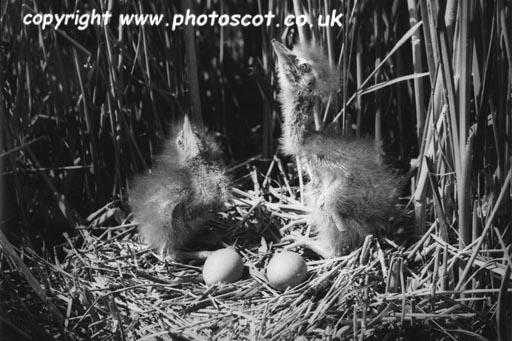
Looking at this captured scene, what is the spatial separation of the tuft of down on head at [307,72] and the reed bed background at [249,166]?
11 centimetres

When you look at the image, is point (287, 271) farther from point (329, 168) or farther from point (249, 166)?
point (249, 166)

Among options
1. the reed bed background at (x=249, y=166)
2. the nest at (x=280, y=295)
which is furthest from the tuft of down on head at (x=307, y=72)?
the nest at (x=280, y=295)

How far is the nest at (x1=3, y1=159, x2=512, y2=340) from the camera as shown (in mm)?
2393

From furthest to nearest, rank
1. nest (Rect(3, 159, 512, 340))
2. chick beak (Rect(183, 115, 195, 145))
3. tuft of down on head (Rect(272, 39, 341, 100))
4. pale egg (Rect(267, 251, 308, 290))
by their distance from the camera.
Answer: chick beak (Rect(183, 115, 195, 145)) → tuft of down on head (Rect(272, 39, 341, 100)) → pale egg (Rect(267, 251, 308, 290)) → nest (Rect(3, 159, 512, 340))

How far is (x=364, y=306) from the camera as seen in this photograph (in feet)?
7.79

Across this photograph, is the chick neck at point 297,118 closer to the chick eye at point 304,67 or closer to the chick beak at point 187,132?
the chick eye at point 304,67

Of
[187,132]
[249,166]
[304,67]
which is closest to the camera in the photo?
[304,67]

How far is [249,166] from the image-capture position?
350cm

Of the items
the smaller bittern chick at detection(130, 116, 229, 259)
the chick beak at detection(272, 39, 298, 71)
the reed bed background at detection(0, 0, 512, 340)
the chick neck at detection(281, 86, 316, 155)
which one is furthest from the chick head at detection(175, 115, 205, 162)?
the chick beak at detection(272, 39, 298, 71)

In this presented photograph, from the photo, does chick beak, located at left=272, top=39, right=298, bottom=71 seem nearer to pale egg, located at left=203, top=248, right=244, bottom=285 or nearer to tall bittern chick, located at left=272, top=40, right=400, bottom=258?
tall bittern chick, located at left=272, top=40, right=400, bottom=258

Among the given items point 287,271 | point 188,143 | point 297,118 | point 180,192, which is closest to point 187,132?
point 188,143

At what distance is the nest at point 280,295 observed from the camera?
2393 mm

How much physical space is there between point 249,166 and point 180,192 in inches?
27.0

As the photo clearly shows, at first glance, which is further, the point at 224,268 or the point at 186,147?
the point at 186,147
